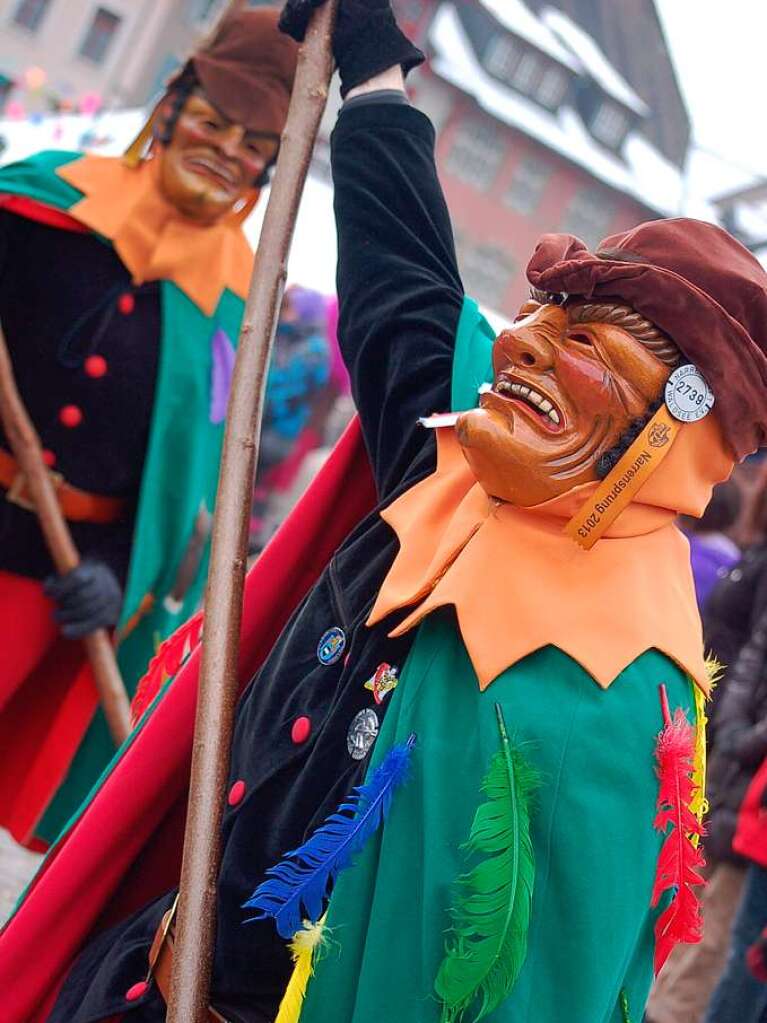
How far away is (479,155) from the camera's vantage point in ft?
95.8

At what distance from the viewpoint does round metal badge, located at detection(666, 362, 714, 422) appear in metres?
1.74

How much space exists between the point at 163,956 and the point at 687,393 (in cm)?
103

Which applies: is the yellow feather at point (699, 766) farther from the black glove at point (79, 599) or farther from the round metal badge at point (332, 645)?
the black glove at point (79, 599)

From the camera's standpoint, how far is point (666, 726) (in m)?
1.67

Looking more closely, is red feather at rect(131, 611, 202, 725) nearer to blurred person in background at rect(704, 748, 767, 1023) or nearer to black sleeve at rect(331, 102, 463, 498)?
black sleeve at rect(331, 102, 463, 498)

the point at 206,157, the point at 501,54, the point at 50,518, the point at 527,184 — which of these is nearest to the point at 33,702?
the point at 50,518

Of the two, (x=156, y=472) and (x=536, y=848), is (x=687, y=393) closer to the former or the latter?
(x=536, y=848)

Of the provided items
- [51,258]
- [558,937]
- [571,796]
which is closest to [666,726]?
[571,796]

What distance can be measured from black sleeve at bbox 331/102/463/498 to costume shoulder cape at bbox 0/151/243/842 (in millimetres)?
1317

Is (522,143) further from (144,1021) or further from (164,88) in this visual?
(144,1021)

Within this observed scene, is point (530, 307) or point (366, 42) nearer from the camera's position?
point (530, 307)

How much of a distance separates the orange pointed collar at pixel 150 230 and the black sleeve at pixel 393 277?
1.26 meters

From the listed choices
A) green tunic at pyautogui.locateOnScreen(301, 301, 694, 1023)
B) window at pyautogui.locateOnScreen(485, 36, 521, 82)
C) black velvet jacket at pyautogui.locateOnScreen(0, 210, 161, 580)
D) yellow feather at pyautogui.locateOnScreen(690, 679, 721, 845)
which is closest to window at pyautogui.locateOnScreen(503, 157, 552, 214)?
window at pyautogui.locateOnScreen(485, 36, 521, 82)

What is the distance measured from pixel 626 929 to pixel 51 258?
2.37 metres
